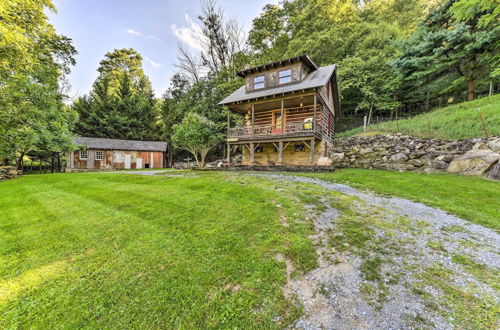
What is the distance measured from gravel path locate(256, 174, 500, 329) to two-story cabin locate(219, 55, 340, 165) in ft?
31.5

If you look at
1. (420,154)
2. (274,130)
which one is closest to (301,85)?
(274,130)

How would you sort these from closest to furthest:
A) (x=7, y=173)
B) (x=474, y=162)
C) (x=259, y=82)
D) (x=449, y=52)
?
(x=474, y=162), (x=7, y=173), (x=259, y=82), (x=449, y=52)

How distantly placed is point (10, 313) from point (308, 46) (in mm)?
27482

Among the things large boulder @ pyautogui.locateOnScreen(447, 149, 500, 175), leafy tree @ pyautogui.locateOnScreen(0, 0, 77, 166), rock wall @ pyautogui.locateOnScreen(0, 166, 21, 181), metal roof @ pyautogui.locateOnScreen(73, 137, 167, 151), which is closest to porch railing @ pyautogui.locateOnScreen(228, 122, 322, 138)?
large boulder @ pyautogui.locateOnScreen(447, 149, 500, 175)

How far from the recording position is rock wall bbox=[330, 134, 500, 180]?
9078 mm

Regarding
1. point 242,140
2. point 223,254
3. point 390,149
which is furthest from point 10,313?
point 390,149

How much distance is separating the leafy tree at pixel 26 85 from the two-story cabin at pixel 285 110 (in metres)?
11.4

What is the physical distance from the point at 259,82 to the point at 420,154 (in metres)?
12.3

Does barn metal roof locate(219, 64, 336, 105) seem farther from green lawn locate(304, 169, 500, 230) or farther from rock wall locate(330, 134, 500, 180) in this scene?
green lawn locate(304, 169, 500, 230)

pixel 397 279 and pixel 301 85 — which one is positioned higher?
pixel 301 85

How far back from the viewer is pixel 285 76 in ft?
49.9

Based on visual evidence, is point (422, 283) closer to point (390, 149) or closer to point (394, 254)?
point (394, 254)

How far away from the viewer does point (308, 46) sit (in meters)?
22.6

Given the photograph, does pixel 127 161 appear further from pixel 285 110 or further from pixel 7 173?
pixel 285 110
